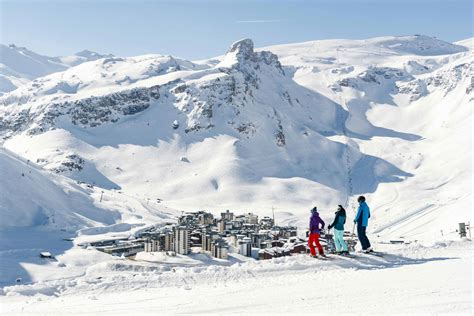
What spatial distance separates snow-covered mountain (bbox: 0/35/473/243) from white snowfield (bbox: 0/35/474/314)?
1.68ft

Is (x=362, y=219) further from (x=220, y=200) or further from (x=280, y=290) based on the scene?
(x=220, y=200)

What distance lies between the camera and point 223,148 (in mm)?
136125

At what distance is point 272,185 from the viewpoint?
124812mm

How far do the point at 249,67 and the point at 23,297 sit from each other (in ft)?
579

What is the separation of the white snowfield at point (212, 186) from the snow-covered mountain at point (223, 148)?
51cm

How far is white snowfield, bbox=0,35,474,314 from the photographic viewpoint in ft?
44.4

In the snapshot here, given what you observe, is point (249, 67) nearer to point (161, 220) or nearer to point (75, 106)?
point (75, 106)

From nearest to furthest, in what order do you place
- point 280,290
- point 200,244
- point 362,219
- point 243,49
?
point 280,290
point 362,219
point 200,244
point 243,49

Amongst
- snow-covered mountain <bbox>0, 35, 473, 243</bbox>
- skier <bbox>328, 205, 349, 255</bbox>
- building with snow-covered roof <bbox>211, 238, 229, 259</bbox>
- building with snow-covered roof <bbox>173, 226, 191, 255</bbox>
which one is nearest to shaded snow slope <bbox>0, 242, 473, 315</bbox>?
skier <bbox>328, 205, 349, 255</bbox>

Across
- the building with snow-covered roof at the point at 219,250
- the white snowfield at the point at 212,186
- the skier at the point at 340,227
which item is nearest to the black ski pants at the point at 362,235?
the skier at the point at 340,227

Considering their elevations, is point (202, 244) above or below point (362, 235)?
below

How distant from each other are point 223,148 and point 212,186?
1947 centimetres

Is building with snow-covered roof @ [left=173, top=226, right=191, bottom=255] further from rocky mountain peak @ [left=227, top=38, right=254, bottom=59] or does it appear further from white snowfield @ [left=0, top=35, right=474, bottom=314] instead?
rocky mountain peak @ [left=227, top=38, right=254, bottom=59]

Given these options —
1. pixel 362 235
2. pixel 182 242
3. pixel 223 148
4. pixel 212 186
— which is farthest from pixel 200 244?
pixel 223 148
